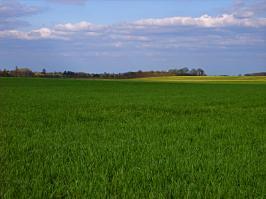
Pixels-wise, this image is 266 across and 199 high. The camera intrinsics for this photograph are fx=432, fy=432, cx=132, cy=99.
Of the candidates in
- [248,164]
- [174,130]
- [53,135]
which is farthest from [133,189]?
[174,130]

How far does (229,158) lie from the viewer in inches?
307

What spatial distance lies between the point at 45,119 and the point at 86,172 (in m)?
8.55

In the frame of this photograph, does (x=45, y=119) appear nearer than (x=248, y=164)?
No

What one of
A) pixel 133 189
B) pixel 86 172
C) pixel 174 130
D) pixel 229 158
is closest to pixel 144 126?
pixel 174 130

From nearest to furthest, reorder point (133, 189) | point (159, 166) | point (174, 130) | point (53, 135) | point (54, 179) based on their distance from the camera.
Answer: point (133, 189), point (54, 179), point (159, 166), point (53, 135), point (174, 130)

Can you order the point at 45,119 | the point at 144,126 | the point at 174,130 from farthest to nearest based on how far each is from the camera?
the point at 45,119
the point at 144,126
the point at 174,130

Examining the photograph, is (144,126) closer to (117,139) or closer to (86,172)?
(117,139)

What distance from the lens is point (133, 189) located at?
5.61 m

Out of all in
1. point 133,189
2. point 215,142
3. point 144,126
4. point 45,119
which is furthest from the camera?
point 45,119

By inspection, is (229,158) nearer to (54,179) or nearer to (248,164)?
(248,164)

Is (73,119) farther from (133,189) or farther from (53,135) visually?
(133,189)

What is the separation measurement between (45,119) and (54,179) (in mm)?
8818

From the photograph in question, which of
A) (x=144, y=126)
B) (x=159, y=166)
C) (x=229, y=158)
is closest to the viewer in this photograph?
(x=159, y=166)

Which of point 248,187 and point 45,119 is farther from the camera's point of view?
point 45,119
